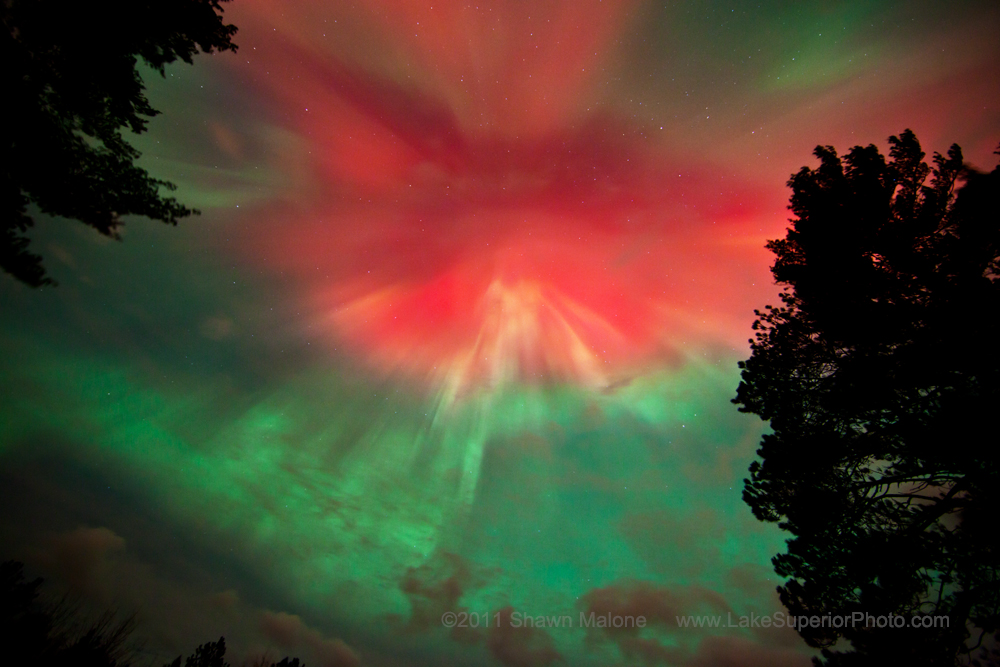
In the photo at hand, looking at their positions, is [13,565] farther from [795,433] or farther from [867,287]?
[867,287]

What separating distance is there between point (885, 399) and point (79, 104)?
65.6ft

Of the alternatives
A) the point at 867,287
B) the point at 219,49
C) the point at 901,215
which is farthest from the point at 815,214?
the point at 219,49

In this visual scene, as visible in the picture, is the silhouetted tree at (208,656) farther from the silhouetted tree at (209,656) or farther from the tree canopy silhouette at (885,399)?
the tree canopy silhouette at (885,399)

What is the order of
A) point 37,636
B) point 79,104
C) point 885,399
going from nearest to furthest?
point 79,104
point 885,399
point 37,636

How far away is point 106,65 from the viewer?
7090 millimetres

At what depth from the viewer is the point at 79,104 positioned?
698 centimetres

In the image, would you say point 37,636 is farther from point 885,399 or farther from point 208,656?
point 885,399

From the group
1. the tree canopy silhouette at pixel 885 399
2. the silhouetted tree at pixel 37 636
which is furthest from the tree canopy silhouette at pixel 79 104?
the silhouetted tree at pixel 37 636

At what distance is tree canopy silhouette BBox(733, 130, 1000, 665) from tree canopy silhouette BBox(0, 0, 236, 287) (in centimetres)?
1709

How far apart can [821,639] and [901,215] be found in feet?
40.3

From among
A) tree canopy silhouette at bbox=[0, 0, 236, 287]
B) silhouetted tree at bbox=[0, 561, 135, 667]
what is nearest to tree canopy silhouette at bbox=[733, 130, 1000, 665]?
tree canopy silhouette at bbox=[0, 0, 236, 287]

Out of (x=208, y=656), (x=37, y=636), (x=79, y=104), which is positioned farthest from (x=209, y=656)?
(x=79, y=104)

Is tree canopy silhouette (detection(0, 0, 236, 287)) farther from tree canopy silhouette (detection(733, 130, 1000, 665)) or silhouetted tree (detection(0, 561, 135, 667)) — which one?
silhouetted tree (detection(0, 561, 135, 667))

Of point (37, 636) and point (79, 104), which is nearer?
point (79, 104)
